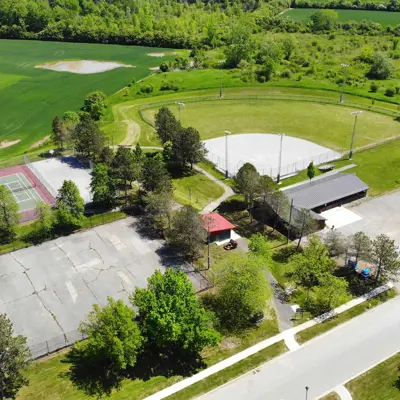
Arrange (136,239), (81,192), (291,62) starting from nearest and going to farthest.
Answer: (136,239)
(81,192)
(291,62)

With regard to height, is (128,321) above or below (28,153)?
above

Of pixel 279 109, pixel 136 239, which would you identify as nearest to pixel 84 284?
pixel 136 239

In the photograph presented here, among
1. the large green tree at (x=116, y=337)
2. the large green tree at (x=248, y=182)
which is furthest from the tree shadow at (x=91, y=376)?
the large green tree at (x=248, y=182)

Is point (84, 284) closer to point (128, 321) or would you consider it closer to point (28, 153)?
point (128, 321)

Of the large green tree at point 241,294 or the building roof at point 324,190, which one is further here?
the building roof at point 324,190

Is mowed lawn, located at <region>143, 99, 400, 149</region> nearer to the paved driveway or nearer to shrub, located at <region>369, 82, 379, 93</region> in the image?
shrub, located at <region>369, 82, 379, 93</region>

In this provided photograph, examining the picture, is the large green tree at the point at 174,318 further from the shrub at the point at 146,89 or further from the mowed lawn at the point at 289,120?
the shrub at the point at 146,89

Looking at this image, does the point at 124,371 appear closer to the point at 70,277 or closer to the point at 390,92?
the point at 70,277

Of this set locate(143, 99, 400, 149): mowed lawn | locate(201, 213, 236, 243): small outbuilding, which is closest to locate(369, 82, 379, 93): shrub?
locate(143, 99, 400, 149): mowed lawn
